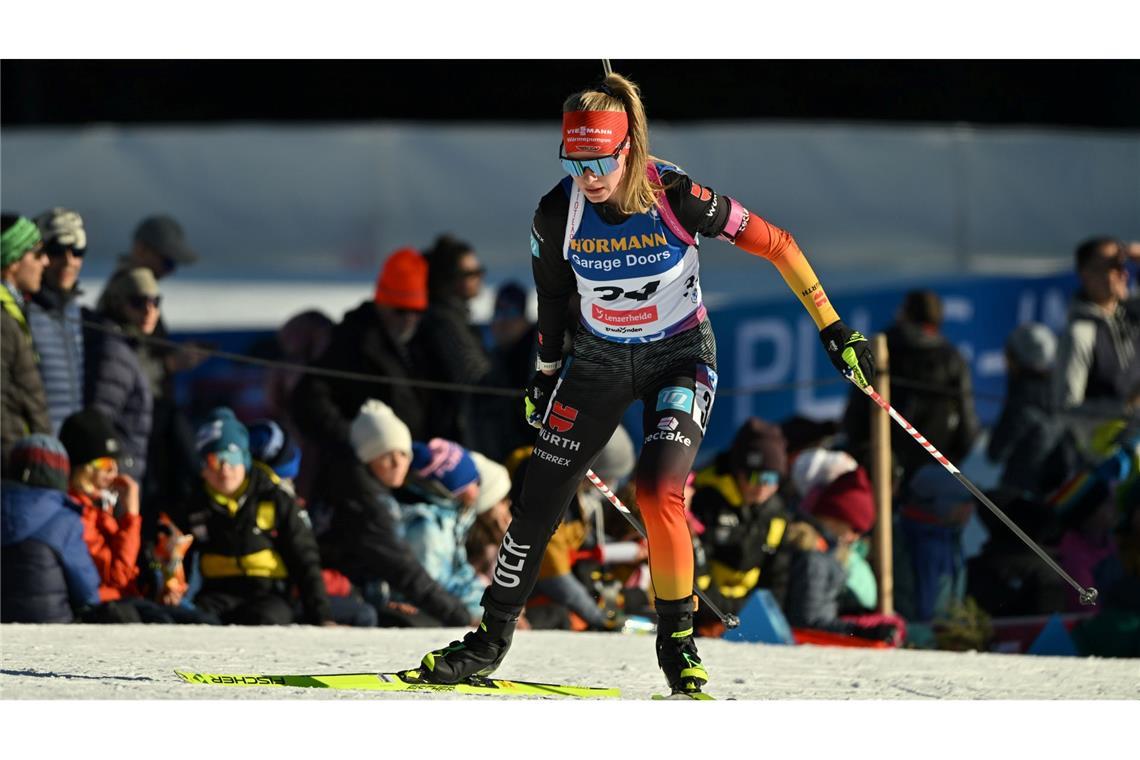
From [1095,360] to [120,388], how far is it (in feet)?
15.4

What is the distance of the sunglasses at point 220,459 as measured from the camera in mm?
8031

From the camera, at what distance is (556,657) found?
7453 millimetres

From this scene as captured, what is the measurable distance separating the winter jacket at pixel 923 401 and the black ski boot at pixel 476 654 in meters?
3.34

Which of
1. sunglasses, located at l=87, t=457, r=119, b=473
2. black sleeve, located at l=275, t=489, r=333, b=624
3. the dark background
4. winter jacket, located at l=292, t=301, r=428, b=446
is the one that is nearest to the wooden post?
winter jacket, located at l=292, t=301, r=428, b=446

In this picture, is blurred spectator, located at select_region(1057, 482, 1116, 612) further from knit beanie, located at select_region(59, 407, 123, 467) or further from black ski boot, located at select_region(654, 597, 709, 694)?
knit beanie, located at select_region(59, 407, 123, 467)

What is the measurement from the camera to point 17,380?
26.7 ft

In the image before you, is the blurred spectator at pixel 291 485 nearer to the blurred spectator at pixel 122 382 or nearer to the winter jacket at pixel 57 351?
the blurred spectator at pixel 122 382

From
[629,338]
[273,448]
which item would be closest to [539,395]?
[629,338]

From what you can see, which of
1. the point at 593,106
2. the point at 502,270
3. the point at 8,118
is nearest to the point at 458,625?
the point at 593,106

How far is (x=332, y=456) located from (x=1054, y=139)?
7.61 metres

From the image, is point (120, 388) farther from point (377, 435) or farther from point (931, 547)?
point (931, 547)

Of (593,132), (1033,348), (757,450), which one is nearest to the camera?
(593,132)

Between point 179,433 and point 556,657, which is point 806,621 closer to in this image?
point 556,657

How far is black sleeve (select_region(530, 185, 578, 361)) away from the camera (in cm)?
632
